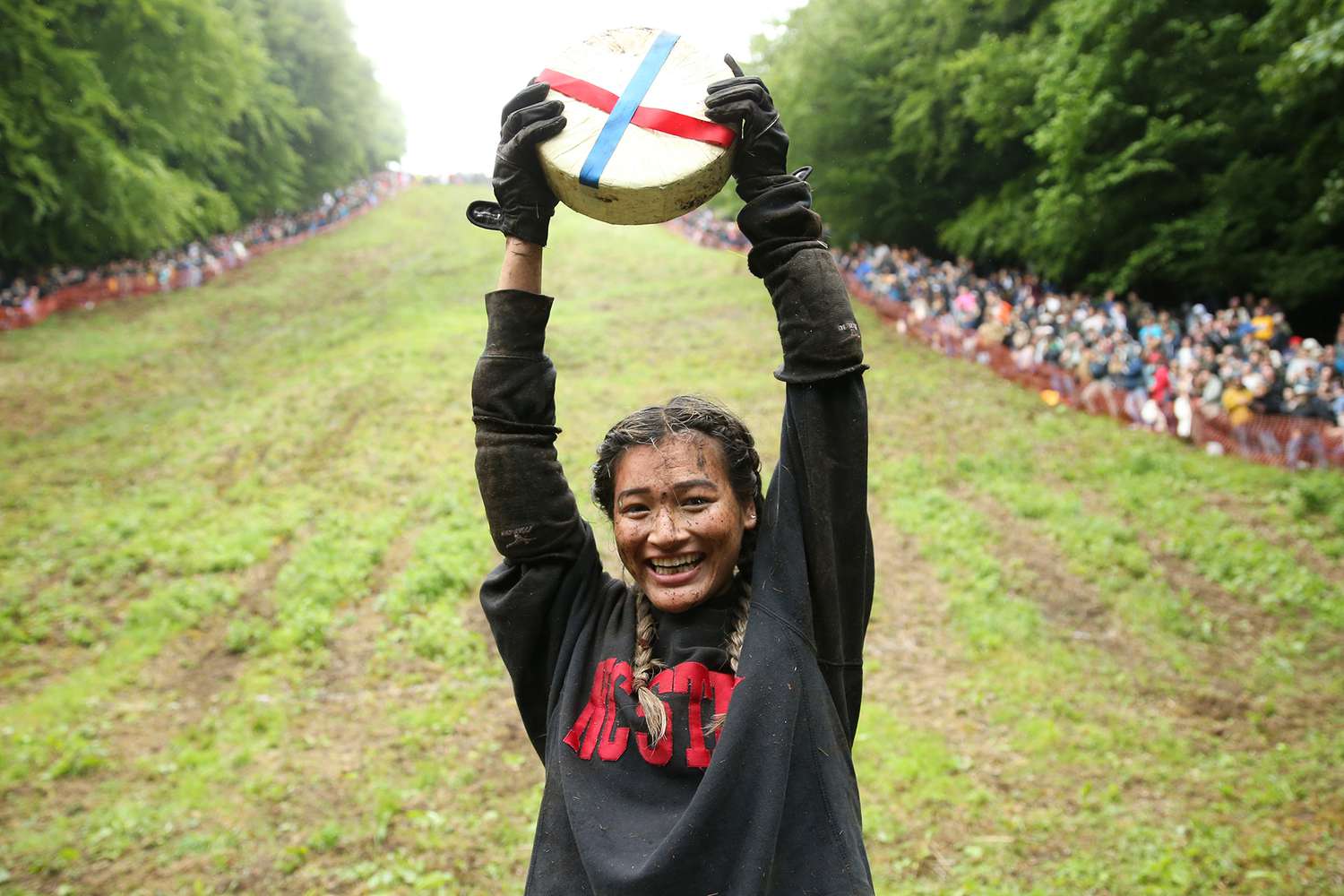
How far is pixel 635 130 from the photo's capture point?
2.05 m

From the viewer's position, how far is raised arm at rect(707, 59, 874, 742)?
1.86 meters

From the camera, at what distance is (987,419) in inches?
533

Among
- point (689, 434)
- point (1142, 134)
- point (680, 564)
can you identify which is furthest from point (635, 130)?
point (1142, 134)

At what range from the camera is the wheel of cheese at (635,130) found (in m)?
2.00

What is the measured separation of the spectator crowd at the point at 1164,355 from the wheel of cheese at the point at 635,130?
11.0 meters

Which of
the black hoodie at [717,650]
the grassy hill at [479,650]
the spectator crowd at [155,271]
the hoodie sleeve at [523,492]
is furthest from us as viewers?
the spectator crowd at [155,271]

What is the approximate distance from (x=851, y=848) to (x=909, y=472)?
10169mm

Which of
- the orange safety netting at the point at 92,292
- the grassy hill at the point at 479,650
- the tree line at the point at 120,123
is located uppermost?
the tree line at the point at 120,123

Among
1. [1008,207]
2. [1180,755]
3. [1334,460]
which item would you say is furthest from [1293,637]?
[1008,207]

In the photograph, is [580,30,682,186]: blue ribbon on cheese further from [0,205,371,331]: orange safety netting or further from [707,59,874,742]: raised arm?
[0,205,371,331]: orange safety netting

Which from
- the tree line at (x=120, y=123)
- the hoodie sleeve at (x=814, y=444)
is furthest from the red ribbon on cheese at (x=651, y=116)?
the tree line at (x=120, y=123)

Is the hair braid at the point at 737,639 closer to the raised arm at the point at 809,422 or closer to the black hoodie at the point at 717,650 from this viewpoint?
the black hoodie at the point at 717,650

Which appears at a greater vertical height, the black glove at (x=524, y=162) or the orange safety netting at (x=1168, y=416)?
the black glove at (x=524, y=162)

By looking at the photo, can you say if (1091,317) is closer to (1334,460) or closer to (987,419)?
(987,419)
